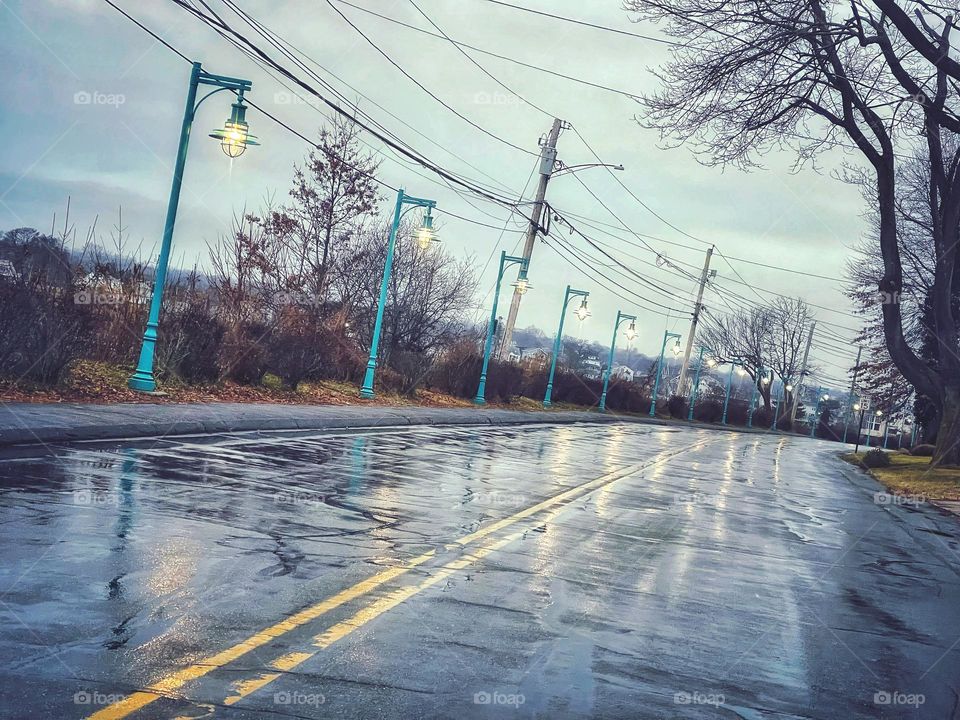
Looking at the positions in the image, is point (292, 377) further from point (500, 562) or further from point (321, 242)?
point (500, 562)

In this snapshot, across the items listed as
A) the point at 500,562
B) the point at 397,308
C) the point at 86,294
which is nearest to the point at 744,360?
the point at 397,308


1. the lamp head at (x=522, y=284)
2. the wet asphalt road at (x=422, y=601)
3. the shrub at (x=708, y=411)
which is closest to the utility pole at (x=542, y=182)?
the lamp head at (x=522, y=284)

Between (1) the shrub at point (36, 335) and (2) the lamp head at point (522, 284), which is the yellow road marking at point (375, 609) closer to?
(1) the shrub at point (36, 335)

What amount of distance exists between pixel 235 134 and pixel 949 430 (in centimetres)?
2086

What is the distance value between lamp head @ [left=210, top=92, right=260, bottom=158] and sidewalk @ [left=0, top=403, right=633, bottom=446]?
4955mm

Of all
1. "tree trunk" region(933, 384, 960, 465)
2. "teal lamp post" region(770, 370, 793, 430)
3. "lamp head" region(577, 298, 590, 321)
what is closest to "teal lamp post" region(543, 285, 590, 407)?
"lamp head" region(577, 298, 590, 321)

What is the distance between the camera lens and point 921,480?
27953mm

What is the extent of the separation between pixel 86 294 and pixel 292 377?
8.71 metres

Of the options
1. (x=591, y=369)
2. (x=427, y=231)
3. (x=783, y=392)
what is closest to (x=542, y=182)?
(x=427, y=231)

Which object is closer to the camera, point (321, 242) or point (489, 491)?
point (489, 491)

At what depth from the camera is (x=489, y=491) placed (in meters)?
14.4

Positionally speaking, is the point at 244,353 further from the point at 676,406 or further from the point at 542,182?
the point at 676,406

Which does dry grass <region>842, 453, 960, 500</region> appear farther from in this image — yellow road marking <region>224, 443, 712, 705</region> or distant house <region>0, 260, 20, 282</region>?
distant house <region>0, 260, 20, 282</region>

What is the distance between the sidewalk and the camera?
14117 millimetres
